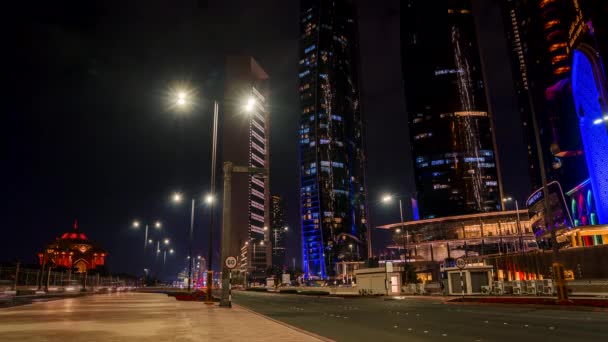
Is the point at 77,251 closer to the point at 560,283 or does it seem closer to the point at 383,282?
the point at 383,282

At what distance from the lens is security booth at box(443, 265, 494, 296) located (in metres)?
41.0

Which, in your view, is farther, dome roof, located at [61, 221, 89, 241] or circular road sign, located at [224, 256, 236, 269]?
dome roof, located at [61, 221, 89, 241]

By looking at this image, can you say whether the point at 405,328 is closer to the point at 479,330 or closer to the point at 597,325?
the point at 479,330

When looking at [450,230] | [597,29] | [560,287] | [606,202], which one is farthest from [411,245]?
[560,287]

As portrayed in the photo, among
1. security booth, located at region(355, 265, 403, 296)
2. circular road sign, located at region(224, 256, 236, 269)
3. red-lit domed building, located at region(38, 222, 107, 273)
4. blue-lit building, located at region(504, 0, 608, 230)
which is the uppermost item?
blue-lit building, located at region(504, 0, 608, 230)

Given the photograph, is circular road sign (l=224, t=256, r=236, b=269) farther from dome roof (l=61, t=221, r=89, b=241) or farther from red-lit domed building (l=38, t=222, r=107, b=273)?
dome roof (l=61, t=221, r=89, b=241)

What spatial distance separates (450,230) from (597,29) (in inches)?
4096

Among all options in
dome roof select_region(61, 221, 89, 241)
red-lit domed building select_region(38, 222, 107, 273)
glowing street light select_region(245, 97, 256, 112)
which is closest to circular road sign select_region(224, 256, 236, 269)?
glowing street light select_region(245, 97, 256, 112)

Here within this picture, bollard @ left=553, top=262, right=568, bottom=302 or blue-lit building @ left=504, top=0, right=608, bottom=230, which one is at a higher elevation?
blue-lit building @ left=504, top=0, right=608, bottom=230

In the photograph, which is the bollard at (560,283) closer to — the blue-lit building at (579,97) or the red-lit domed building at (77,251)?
the blue-lit building at (579,97)

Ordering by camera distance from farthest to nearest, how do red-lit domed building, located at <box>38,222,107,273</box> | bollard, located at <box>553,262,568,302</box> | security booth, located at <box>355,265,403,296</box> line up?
1. red-lit domed building, located at <box>38,222,107,273</box>
2. security booth, located at <box>355,265,403,296</box>
3. bollard, located at <box>553,262,568,302</box>

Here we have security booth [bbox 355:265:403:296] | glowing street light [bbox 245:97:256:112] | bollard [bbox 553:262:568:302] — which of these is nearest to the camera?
bollard [bbox 553:262:568:302]

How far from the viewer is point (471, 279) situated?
41.4 meters

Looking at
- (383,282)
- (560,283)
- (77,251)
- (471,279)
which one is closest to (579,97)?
(471,279)
